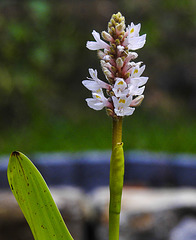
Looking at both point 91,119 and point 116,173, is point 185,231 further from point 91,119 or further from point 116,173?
point 91,119

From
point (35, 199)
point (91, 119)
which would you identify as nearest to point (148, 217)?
point (35, 199)

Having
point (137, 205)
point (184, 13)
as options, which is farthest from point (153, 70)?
point (137, 205)

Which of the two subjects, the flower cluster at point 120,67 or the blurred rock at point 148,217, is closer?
the flower cluster at point 120,67

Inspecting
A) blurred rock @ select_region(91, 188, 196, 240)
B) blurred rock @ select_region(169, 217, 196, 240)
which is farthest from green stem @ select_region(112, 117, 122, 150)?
blurred rock @ select_region(91, 188, 196, 240)

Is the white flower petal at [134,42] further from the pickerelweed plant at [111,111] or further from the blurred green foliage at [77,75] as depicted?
the blurred green foliage at [77,75]

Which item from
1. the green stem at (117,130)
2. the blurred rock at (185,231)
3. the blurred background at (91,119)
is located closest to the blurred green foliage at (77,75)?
the blurred background at (91,119)
